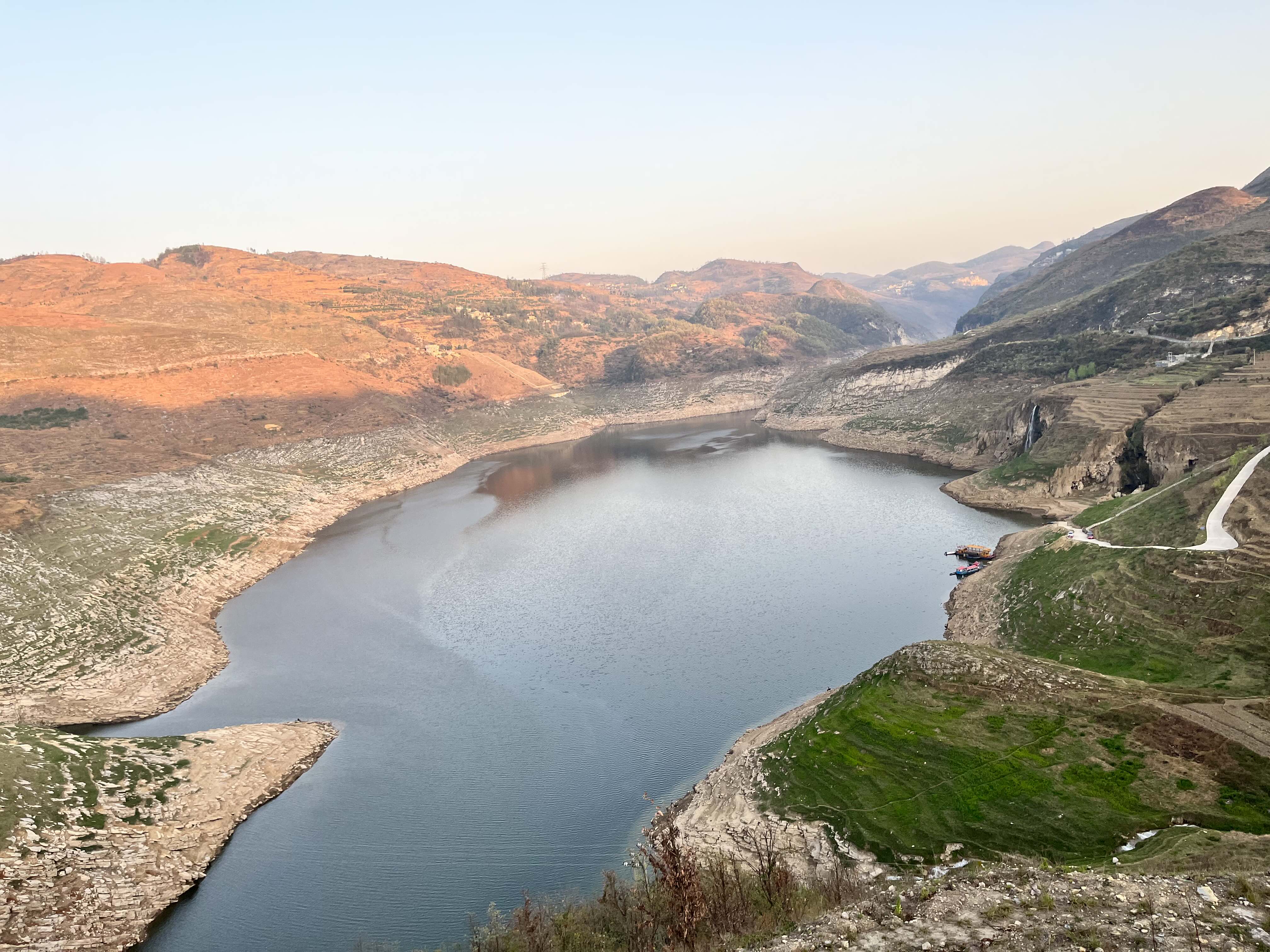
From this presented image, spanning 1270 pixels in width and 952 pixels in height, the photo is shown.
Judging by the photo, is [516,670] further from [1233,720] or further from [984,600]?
[1233,720]

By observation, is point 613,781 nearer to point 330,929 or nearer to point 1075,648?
point 330,929

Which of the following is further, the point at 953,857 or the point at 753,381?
the point at 753,381

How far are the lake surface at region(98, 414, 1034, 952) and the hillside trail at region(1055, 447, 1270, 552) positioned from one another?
31.8 ft

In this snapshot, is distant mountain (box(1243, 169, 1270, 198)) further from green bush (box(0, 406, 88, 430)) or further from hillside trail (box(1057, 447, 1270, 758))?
green bush (box(0, 406, 88, 430))

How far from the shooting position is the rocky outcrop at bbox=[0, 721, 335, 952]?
23438 millimetres

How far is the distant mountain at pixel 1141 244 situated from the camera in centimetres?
14500

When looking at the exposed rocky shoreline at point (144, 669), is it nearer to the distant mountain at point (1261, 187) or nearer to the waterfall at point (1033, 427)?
the waterfall at point (1033, 427)

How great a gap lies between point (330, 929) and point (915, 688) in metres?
22.0

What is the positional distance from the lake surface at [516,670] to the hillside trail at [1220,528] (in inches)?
382

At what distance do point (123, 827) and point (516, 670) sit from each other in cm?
1882

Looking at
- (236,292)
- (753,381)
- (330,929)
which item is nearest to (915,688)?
(330,929)

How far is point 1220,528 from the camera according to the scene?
36.7 m

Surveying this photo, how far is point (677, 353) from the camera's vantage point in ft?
552

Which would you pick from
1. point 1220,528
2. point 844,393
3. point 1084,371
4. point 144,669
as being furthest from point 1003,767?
point 844,393
